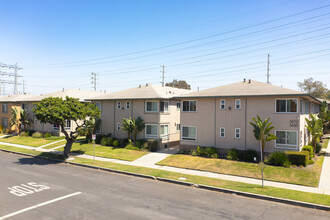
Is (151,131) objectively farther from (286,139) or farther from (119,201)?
(119,201)

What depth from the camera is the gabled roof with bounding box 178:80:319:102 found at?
21375mm

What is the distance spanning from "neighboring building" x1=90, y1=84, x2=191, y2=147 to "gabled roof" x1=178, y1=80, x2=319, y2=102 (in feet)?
16.2

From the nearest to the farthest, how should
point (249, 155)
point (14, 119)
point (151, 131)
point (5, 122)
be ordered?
point (249, 155)
point (151, 131)
point (14, 119)
point (5, 122)

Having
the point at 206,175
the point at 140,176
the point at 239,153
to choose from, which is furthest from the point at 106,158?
the point at 239,153

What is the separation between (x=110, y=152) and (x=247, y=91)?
16.1 m

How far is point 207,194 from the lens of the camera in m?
14.6

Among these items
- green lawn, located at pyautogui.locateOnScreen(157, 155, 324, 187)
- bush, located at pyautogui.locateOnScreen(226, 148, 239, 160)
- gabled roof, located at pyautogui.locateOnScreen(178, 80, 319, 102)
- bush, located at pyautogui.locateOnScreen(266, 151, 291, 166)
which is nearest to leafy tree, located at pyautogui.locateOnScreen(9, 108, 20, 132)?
green lawn, located at pyautogui.locateOnScreen(157, 155, 324, 187)

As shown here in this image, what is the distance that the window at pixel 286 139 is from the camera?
68.9 feet

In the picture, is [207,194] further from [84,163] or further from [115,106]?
[115,106]

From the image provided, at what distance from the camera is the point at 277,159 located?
19922mm

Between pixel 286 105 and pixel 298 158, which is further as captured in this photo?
pixel 286 105

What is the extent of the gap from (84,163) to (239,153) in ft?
47.8

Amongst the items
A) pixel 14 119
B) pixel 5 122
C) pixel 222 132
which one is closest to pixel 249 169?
pixel 222 132

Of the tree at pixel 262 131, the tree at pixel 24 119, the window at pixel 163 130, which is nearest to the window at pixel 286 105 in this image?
the tree at pixel 262 131
